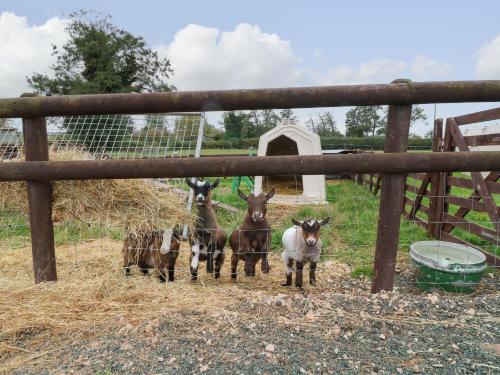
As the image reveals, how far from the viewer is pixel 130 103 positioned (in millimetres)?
3053

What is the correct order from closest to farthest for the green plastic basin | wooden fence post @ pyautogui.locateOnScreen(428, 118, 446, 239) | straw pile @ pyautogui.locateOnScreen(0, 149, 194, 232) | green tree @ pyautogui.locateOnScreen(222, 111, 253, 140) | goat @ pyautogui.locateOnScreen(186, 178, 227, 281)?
straw pile @ pyautogui.locateOnScreen(0, 149, 194, 232)
the green plastic basin
goat @ pyautogui.locateOnScreen(186, 178, 227, 281)
wooden fence post @ pyautogui.locateOnScreen(428, 118, 446, 239)
green tree @ pyautogui.locateOnScreen(222, 111, 253, 140)

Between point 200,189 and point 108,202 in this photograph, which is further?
point 200,189

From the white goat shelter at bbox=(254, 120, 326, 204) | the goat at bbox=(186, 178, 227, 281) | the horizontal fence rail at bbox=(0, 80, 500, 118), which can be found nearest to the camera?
the horizontal fence rail at bbox=(0, 80, 500, 118)

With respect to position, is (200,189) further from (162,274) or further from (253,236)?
(162,274)

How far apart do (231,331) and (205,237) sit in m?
2.50

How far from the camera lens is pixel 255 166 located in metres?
3.02

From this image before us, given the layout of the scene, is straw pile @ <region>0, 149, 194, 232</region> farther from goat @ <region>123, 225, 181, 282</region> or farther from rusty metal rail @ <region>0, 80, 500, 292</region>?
goat @ <region>123, 225, 181, 282</region>

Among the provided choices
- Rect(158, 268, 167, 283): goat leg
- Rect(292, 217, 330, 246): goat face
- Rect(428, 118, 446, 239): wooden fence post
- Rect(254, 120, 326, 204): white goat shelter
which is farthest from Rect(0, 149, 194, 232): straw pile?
Rect(254, 120, 326, 204): white goat shelter

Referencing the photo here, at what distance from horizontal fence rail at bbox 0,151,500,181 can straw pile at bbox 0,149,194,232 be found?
16.4 inches

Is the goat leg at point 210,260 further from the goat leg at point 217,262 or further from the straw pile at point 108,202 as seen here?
the straw pile at point 108,202

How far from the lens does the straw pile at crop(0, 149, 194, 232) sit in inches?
140

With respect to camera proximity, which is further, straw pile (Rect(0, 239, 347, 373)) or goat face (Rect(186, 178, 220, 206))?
goat face (Rect(186, 178, 220, 206))

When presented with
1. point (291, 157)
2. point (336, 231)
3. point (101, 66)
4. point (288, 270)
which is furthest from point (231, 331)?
point (101, 66)

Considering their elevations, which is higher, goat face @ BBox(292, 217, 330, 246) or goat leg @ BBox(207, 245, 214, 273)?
goat face @ BBox(292, 217, 330, 246)
